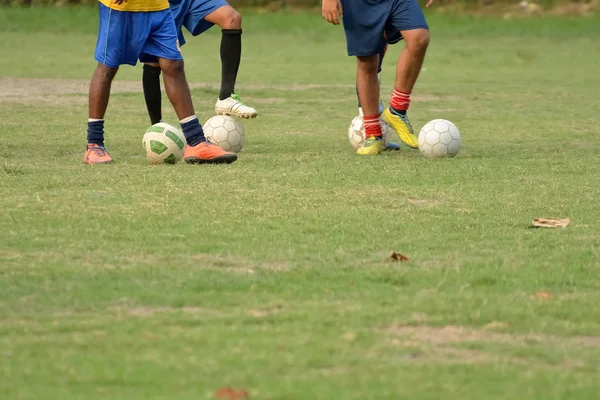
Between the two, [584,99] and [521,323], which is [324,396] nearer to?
[521,323]

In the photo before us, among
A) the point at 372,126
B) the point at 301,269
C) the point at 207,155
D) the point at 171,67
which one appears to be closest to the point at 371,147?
the point at 372,126

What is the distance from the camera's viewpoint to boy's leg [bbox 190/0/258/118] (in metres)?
8.92

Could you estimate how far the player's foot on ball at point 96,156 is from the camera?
7.62 meters

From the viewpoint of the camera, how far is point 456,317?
4.00 meters

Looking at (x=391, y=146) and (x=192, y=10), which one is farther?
(x=192, y=10)

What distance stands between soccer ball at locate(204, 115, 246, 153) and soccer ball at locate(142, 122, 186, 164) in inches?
22.5

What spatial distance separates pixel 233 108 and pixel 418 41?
4.88 feet

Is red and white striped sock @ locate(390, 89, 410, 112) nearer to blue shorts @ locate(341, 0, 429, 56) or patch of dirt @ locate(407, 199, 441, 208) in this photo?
blue shorts @ locate(341, 0, 429, 56)

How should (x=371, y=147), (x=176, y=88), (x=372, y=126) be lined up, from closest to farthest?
(x=176, y=88) → (x=371, y=147) → (x=372, y=126)

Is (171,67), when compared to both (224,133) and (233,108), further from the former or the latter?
(233,108)

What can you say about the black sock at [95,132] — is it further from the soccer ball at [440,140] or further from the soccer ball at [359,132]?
the soccer ball at [440,140]

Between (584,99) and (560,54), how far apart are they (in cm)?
711

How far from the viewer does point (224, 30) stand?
907 cm

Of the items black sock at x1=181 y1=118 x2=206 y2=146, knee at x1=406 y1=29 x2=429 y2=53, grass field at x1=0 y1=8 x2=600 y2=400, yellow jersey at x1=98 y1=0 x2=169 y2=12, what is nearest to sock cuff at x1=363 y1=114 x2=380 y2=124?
grass field at x1=0 y1=8 x2=600 y2=400
